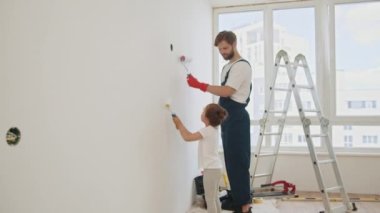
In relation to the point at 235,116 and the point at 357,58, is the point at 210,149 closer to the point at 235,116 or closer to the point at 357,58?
the point at 235,116

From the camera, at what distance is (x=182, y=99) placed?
293 centimetres

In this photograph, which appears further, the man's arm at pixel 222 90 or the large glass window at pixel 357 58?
the large glass window at pixel 357 58

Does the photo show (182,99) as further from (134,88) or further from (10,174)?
(10,174)

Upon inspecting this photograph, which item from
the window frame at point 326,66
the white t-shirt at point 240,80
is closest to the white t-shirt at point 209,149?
the white t-shirt at point 240,80

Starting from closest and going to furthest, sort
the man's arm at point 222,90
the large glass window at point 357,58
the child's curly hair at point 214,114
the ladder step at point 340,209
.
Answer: the child's curly hair at point 214,114
the man's arm at point 222,90
the ladder step at point 340,209
the large glass window at point 357,58

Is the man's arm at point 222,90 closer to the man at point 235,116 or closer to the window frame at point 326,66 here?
the man at point 235,116

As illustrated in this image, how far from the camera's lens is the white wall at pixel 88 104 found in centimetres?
110

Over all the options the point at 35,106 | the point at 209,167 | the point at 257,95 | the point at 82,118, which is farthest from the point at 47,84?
the point at 257,95

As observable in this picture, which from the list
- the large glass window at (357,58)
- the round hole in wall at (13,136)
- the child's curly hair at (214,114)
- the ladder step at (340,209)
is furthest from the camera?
the large glass window at (357,58)

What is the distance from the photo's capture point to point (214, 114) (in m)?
2.40

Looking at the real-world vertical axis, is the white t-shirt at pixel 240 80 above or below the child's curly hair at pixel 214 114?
above

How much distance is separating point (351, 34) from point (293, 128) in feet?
4.44

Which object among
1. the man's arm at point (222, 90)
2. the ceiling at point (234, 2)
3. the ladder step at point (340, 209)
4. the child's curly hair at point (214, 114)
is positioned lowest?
the ladder step at point (340, 209)

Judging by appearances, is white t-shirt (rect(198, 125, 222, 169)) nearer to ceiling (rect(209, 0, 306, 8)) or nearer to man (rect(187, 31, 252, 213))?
man (rect(187, 31, 252, 213))
